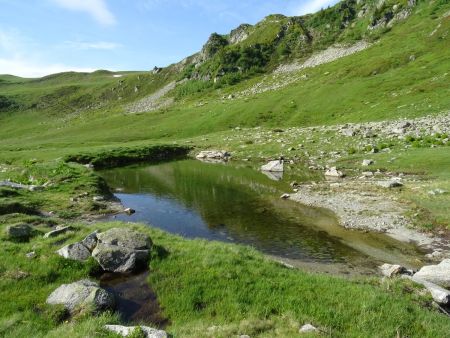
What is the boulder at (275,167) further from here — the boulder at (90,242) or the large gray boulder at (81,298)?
the large gray boulder at (81,298)

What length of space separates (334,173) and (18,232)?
130ft

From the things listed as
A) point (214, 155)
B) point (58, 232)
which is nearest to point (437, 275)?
point (58, 232)

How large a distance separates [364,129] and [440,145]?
1667cm

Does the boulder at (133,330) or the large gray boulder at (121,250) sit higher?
the boulder at (133,330)

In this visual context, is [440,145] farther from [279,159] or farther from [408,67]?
[408,67]

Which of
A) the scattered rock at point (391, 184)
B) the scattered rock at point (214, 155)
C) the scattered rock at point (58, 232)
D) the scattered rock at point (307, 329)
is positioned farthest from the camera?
the scattered rock at point (214, 155)

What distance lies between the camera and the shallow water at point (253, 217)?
25516 millimetres

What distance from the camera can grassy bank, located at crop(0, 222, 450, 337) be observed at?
12.3 m

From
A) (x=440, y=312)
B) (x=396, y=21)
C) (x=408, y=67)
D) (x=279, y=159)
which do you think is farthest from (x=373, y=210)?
(x=396, y=21)

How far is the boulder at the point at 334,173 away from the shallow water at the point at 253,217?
2456 millimetres

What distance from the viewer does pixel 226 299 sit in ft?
47.8

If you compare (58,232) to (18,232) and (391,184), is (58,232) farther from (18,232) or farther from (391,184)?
(391,184)

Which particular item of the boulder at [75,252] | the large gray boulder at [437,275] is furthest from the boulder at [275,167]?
the boulder at [75,252]

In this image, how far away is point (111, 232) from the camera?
18.9 m
